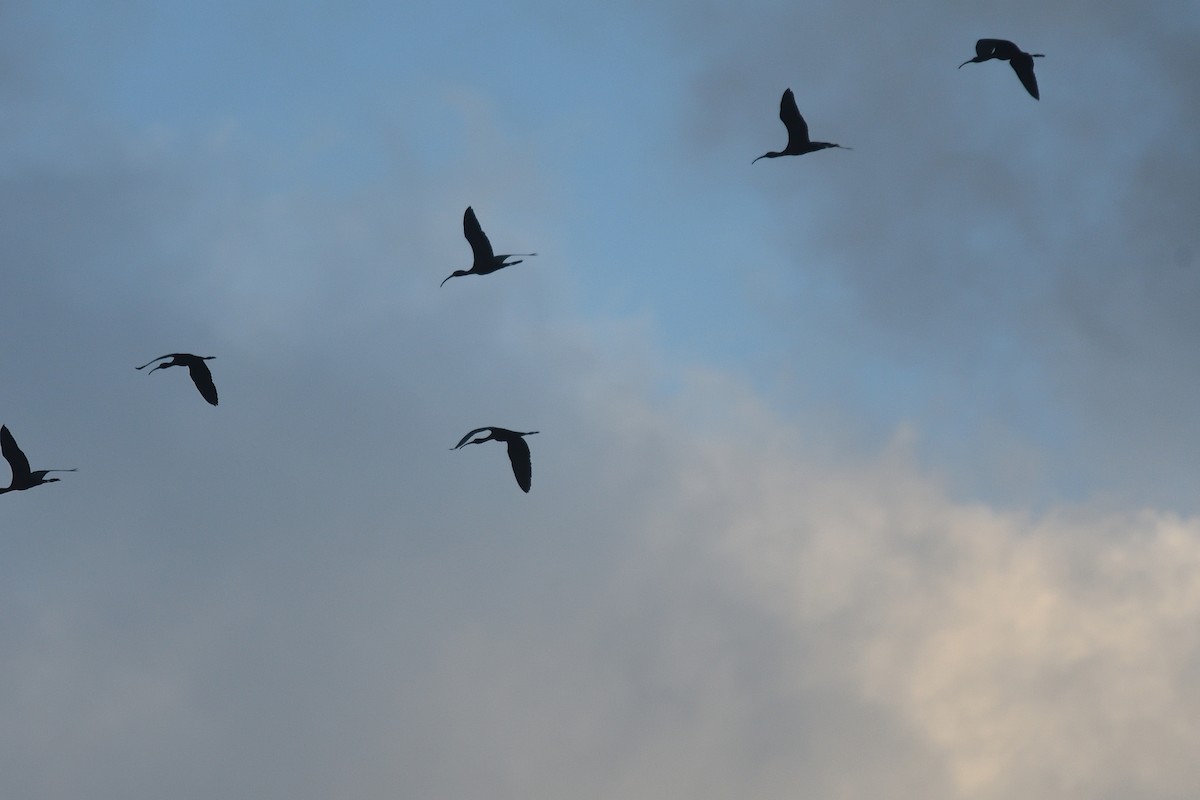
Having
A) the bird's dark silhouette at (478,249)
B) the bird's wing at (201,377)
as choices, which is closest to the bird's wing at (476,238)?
the bird's dark silhouette at (478,249)

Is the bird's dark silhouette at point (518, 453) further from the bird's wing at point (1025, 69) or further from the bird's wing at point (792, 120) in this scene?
the bird's wing at point (1025, 69)

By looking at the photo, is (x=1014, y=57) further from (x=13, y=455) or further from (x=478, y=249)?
(x=13, y=455)

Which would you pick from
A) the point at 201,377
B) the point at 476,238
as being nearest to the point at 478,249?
the point at 476,238

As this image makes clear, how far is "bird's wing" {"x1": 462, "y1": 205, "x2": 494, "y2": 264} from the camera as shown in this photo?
49.2 meters

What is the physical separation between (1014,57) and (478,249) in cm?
1560

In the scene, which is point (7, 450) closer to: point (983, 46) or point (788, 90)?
point (788, 90)

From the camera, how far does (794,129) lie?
1844 inches

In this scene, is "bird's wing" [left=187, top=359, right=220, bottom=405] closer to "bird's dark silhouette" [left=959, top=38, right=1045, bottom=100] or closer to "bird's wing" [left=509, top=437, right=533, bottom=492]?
"bird's wing" [left=509, top=437, right=533, bottom=492]

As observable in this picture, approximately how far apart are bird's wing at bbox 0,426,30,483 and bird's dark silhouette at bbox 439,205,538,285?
13977mm

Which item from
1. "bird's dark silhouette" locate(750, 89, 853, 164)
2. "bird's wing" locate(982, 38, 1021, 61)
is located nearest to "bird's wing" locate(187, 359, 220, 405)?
"bird's dark silhouette" locate(750, 89, 853, 164)

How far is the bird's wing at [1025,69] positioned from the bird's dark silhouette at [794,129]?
4.86m

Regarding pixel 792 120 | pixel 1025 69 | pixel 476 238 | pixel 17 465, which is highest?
pixel 1025 69

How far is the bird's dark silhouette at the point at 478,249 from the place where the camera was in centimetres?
4925

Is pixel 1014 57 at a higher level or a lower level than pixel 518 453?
higher
